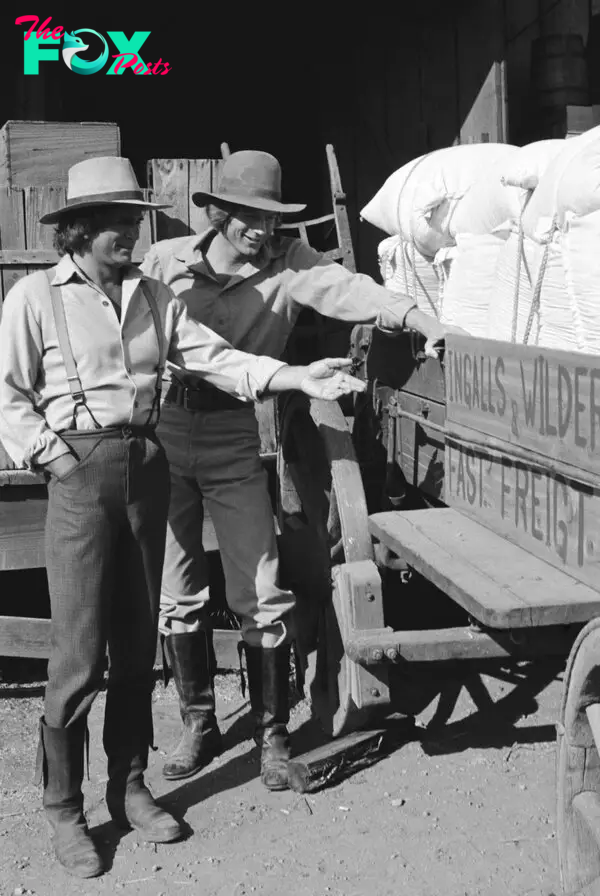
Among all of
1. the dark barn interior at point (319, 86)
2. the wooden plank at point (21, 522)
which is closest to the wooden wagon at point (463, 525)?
the wooden plank at point (21, 522)

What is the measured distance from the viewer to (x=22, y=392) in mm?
3074

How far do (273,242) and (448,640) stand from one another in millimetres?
1660

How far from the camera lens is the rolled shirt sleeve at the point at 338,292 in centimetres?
380

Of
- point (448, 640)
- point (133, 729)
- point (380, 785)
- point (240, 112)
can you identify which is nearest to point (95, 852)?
point (133, 729)

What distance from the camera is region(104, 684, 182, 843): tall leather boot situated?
3.31 m

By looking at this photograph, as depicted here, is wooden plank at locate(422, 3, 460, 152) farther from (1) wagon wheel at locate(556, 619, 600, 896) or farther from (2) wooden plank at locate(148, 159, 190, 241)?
(1) wagon wheel at locate(556, 619, 600, 896)

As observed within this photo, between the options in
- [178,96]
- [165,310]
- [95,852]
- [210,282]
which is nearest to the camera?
[95,852]

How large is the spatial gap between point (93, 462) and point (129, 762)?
3.16 feet

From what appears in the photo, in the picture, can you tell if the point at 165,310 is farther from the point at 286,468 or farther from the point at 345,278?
the point at 286,468

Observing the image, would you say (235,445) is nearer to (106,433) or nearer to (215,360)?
(215,360)

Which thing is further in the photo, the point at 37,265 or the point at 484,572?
the point at 37,265

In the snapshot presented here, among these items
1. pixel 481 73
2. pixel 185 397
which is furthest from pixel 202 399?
pixel 481 73

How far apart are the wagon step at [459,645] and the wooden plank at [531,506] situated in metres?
0.21

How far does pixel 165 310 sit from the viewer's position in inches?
133
